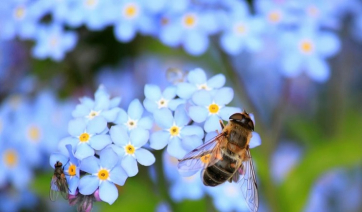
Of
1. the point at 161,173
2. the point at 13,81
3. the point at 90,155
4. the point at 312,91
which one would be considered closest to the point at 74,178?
the point at 90,155

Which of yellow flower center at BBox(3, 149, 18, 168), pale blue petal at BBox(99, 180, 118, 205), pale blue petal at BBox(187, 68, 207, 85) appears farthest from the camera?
yellow flower center at BBox(3, 149, 18, 168)

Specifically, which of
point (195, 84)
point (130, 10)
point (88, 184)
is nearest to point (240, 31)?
point (130, 10)

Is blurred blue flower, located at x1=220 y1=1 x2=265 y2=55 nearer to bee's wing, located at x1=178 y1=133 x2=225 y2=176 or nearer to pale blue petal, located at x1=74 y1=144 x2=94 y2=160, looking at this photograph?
bee's wing, located at x1=178 y1=133 x2=225 y2=176

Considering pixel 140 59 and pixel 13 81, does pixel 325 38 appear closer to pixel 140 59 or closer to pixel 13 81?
pixel 140 59

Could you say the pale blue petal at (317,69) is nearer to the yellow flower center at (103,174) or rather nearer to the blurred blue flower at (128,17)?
the blurred blue flower at (128,17)

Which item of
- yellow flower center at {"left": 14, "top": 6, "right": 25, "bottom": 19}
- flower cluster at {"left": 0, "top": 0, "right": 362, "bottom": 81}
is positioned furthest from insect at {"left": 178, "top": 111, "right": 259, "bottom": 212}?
yellow flower center at {"left": 14, "top": 6, "right": 25, "bottom": 19}

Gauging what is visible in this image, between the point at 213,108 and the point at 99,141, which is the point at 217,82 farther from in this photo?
the point at 99,141
